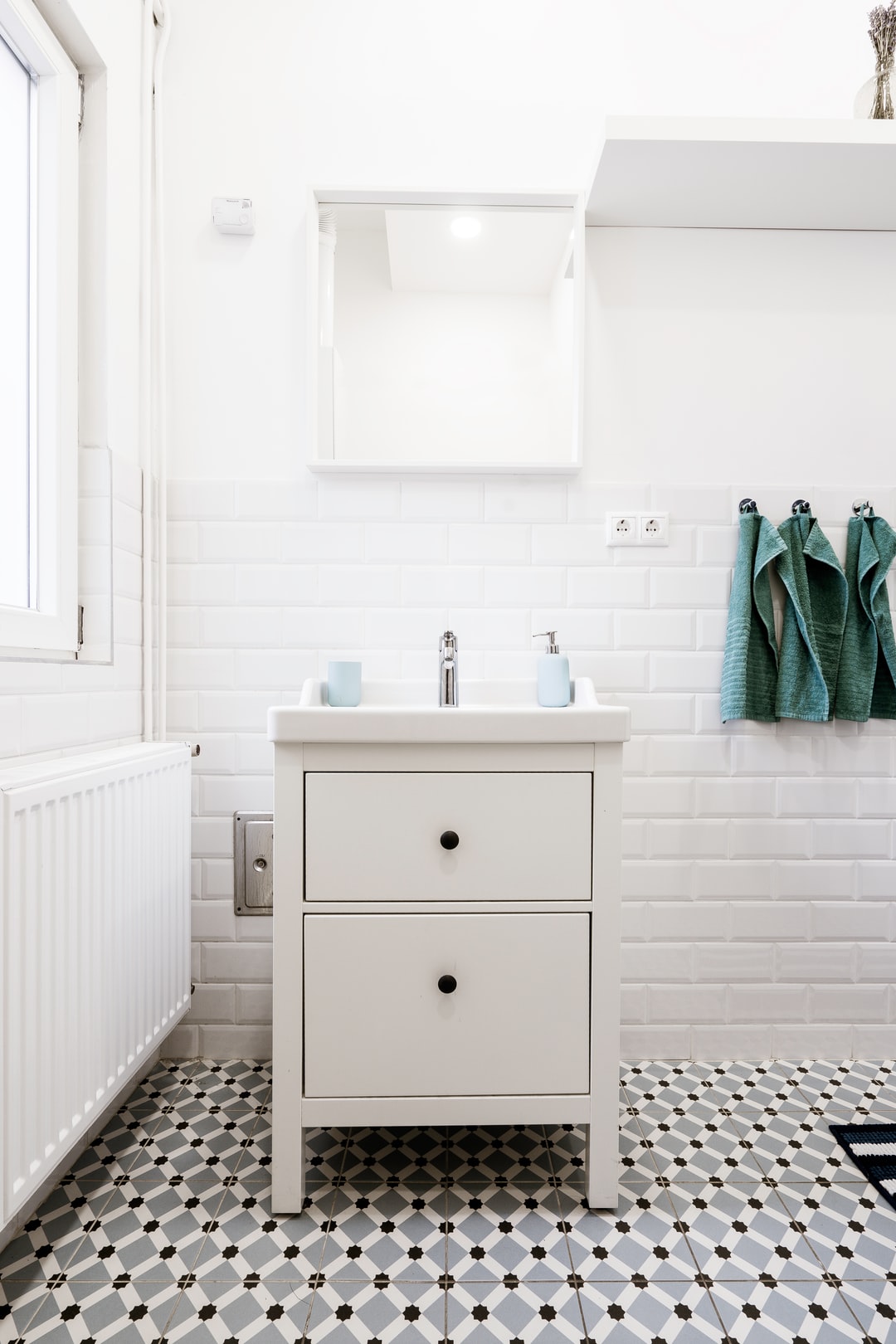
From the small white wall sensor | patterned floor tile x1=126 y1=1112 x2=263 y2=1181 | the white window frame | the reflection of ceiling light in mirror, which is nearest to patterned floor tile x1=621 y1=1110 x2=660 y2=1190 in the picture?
patterned floor tile x1=126 y1=1112 x2=263 y2=1181

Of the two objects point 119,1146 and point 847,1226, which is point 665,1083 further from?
point 119,1146

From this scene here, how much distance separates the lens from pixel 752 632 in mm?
1727

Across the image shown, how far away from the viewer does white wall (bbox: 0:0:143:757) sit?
4.61 ft

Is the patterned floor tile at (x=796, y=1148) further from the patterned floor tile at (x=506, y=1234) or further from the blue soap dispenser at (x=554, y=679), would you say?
the blue soap dispenser at (x=554, y=679)

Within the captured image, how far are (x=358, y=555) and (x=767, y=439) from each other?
3.29ft

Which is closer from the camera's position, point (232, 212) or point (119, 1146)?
point (119, 1146)

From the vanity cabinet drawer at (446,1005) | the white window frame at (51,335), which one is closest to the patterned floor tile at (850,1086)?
the vanity cabinet drawer at (446,1005)

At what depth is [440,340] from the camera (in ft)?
5.62

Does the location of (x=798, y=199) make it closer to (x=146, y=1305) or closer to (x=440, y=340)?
(x=440, y=340)

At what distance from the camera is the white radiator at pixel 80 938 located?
994 mm

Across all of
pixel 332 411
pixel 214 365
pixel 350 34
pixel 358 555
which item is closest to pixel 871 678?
pixel 358 555

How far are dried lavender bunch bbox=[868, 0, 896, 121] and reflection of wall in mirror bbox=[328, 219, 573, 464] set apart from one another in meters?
→ 0.70

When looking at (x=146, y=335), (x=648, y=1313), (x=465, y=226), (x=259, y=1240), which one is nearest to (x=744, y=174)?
(x=465, y=226)

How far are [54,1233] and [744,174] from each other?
2.34 m
